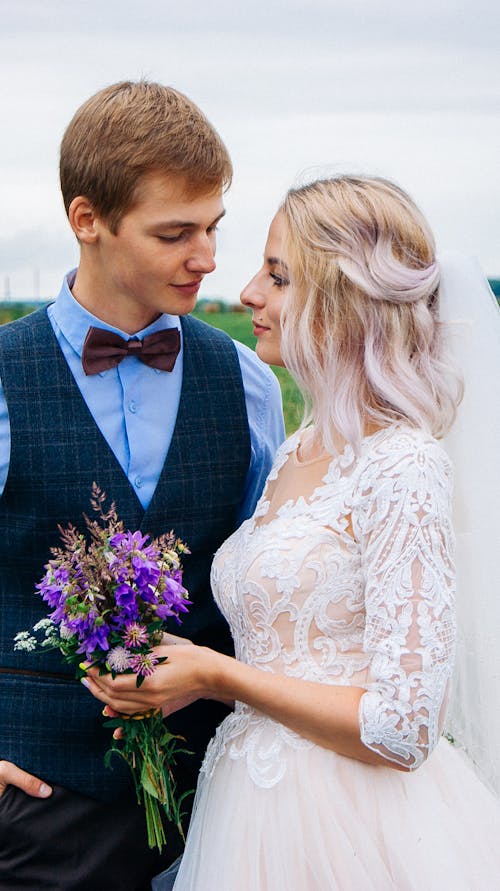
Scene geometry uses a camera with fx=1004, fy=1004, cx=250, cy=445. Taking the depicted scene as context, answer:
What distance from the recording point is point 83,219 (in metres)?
3.10

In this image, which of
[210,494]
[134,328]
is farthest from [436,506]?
[134,328]

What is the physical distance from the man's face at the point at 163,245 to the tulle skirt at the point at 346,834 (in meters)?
1.37

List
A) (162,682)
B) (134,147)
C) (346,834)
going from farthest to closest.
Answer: (134,147)
(346,834)
(162,682)

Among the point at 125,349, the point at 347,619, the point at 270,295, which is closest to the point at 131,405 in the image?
the point at 125,349

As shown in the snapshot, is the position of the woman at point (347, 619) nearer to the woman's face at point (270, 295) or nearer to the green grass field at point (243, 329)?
the woman's face at point (270, 295)

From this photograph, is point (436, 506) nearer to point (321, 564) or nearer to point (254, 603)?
point (321, 564)

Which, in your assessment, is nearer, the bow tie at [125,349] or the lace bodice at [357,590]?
the lace bodice at [357,590]

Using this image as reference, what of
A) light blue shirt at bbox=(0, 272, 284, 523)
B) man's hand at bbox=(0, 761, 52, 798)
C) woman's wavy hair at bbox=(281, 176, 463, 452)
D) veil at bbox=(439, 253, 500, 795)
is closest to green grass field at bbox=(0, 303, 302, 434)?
light blue shirt at bbox=(0, 272, 284, 523)

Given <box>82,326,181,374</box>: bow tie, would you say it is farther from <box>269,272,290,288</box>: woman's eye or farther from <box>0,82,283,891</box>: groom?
<box>269,272,290,288</box>: woman's eye

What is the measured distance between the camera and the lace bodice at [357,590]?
2.37m

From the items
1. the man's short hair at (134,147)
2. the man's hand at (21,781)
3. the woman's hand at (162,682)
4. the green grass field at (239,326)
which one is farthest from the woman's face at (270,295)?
the green grass field at (239,326)

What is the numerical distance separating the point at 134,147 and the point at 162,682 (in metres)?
1.55

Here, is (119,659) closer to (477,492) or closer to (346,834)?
(346,834)

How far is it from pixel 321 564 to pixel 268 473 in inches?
31.3
